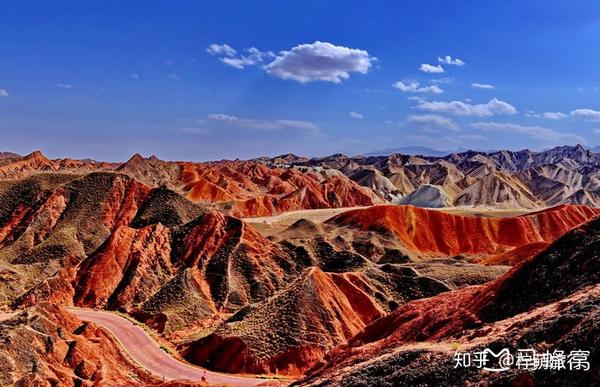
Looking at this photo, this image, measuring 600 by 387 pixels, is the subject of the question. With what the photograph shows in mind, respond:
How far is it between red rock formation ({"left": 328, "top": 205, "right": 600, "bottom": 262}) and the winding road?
56.0 meters

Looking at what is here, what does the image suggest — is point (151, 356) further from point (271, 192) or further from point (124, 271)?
point (271, 192)

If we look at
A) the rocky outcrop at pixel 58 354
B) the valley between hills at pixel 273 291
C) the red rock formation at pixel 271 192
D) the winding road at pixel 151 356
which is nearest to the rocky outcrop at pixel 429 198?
the red rock formation at pixel 271 192

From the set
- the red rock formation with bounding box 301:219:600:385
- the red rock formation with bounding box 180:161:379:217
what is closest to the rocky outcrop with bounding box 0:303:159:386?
the red rock formation with bounding box 301:219:600:385

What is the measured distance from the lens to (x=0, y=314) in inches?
2179

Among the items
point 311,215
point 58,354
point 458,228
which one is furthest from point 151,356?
point 311,215

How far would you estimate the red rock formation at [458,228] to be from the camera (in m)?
102

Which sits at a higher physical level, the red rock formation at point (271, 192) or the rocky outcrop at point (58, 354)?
the red rock formation at point (271, 192)

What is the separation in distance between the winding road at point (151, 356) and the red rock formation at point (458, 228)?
5600 cm

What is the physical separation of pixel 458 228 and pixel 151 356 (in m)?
73.2

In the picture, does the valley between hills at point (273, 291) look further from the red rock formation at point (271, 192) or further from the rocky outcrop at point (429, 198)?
the red rock formation at point (271, 192)

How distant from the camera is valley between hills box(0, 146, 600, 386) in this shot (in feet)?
81.8

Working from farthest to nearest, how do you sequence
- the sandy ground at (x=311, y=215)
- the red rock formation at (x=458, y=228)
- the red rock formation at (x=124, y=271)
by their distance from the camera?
the sandy ground at (x=311, y=215), the red rock formation at (x=458, y=228), the red rock formation at (x=124, y=271)

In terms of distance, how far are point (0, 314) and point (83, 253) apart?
18.8m

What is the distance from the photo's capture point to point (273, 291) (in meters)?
64.6
